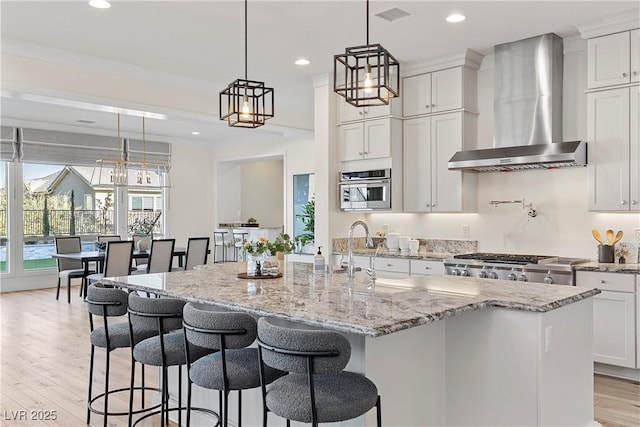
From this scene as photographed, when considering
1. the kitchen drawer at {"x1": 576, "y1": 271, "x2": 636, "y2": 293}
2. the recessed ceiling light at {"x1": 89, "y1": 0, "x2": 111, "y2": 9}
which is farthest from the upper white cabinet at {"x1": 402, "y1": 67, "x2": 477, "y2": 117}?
the recessed ceiling light at {"x1": 89, "y1": 0, "x2": 111, "y2": 9}

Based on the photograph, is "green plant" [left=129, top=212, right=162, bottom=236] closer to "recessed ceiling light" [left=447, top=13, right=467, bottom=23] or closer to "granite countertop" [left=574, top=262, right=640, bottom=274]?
"recessed ceiling light" [left=447, top=13, right=467, bottom=23]

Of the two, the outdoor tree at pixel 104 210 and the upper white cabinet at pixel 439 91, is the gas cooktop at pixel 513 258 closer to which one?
the upper white cabinet at pixel 439 91

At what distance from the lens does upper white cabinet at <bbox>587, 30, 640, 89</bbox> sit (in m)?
4.13

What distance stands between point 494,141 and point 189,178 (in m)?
7.31

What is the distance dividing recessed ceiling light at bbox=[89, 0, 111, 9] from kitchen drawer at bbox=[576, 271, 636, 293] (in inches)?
166

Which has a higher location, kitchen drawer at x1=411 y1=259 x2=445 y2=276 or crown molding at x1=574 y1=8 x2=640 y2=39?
crown molding at x1=574 y1=8 x2=640 y2=39

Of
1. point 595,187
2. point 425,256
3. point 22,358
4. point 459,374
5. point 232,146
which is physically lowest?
point 22,358

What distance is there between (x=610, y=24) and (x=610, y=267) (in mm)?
1960

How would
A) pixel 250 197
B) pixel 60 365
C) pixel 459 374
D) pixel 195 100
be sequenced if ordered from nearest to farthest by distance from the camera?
pixel 459 374 < pixel 60 365 < pixel 195 100 < pixel 250 197

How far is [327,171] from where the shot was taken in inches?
233

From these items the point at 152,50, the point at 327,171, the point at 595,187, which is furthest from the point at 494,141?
the point at 152,50

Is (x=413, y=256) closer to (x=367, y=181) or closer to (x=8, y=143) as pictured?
(x=367, y=181)

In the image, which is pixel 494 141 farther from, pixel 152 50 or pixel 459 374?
pixel 152 50

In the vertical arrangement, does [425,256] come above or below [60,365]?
above
